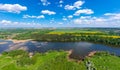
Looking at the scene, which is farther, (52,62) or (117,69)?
(52,62)

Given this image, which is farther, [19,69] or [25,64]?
[25,64]

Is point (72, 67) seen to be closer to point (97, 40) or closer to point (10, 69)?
point (10, 69)

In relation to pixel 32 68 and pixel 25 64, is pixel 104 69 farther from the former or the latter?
pixel 25 64

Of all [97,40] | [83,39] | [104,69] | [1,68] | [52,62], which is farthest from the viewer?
[83,39]

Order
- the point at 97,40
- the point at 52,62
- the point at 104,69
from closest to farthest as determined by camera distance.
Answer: the point at 104,69 < the point at 52,62 < the point at 97,40

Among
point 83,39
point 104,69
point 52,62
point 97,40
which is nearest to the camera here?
point 104,69

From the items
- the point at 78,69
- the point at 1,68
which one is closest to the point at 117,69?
the point at 78,69

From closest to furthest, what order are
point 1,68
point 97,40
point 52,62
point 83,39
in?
point 1,68, point 52,62, point 97,40, point 83,39

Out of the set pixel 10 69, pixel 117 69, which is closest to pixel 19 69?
pixel 10 69
